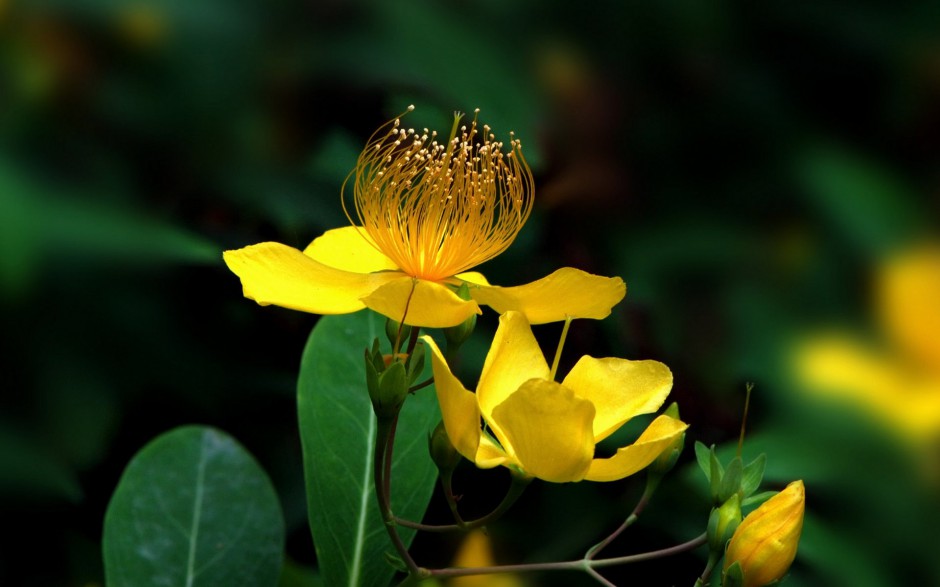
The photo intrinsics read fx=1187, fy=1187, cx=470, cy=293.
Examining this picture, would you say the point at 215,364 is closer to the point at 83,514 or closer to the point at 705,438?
the point at 83,514

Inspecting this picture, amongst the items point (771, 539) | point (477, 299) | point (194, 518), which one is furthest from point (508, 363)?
point (194, 518)

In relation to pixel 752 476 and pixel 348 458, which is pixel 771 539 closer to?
pixel 752 476

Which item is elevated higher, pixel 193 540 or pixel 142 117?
pixel 142 117

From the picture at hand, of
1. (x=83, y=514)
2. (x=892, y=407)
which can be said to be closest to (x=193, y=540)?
(x=83, y=514)

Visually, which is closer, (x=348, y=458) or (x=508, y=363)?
(x=508, y=363)

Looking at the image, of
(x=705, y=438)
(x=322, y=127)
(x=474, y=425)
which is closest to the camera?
(x=474, y=425)

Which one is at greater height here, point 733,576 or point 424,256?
point 424,256
